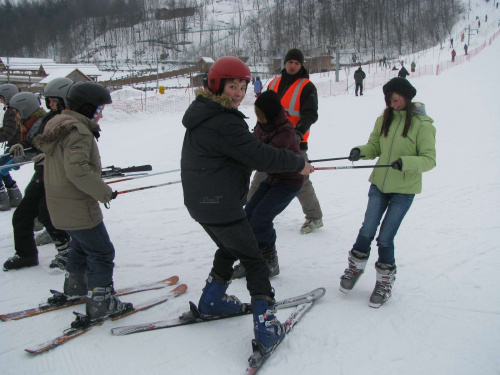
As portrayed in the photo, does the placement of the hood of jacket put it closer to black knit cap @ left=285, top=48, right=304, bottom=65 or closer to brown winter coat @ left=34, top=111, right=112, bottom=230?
brown winter coat @ left=34, top=111, right=112, bottom=230

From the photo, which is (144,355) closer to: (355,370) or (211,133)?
(355,370)

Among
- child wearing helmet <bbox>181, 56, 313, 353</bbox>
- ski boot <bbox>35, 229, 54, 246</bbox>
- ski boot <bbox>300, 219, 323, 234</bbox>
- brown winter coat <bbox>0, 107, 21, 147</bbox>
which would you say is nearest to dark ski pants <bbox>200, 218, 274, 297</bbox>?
child wearing helmet <bbox>181, 56, 313, 353</bbox>

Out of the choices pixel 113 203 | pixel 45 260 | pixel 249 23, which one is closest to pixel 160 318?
pixel 45 260

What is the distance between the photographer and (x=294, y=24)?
7600 centimetres

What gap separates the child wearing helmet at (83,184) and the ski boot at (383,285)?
6.19 feet

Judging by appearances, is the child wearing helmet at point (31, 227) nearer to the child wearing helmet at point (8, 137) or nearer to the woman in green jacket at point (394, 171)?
the child wearing helmet at point (8, 137)

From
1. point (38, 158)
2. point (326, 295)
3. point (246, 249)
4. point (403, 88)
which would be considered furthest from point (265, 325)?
point (38, 158)

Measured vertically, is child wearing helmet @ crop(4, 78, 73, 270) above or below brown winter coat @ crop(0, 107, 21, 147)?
below

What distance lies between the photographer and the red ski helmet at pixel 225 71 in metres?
2.31

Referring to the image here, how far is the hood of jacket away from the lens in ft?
7.33

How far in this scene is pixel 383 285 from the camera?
3.01 metres

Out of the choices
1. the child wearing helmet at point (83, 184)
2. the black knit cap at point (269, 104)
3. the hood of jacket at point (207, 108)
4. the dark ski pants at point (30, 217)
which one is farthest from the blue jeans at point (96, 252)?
the black knit cap at point (269, 104)

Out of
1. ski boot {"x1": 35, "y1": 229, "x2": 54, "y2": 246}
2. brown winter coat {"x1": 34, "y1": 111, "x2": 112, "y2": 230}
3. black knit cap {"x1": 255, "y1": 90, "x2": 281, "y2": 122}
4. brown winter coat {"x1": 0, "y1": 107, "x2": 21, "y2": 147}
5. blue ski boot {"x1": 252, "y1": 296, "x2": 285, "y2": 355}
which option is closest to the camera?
blue ski boot {"x1": 252, "y1": 296, "x2": 285, "y2": 355}

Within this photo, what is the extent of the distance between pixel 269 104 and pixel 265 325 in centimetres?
167
